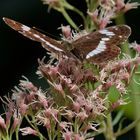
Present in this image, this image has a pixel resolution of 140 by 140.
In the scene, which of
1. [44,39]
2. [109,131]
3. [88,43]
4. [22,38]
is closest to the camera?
[44,39]

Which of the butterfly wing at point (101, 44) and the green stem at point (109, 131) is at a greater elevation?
the butterfly wing at point (101, 44)

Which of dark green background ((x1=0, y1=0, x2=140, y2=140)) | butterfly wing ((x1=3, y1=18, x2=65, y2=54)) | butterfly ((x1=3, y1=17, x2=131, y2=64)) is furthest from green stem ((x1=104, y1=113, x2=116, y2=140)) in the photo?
dark green background ((x1=0, y1=0, x2=140, y2=140))

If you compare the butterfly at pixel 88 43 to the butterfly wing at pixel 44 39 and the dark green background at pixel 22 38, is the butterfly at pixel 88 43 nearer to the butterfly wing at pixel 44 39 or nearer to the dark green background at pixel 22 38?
the butterfly wing at pixel 44 39

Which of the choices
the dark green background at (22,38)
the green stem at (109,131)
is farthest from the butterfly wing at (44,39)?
the dark green background at (22,38)

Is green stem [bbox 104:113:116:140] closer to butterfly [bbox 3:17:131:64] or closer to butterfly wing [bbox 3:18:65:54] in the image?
butterfly [bbox 3:17:131:64]

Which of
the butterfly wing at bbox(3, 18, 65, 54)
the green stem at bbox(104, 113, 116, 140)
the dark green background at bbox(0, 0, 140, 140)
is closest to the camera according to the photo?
the butterfly wing at bbox(3, 18, 65, 54)

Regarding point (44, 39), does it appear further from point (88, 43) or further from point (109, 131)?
point (109, 131)

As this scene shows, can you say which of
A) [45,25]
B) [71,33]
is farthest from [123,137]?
[71,33]

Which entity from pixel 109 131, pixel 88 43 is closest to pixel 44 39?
pixel 88 43
